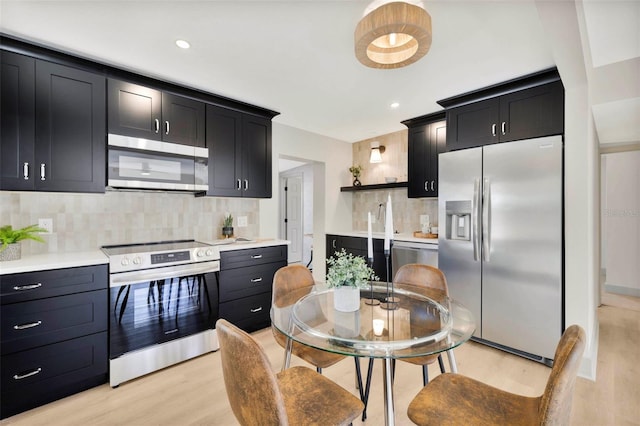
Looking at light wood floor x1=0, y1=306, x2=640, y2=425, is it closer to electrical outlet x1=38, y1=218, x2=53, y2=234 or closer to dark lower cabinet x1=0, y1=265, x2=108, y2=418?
dark lower cabinet x1=0, y1=265, x2=108, y2=418

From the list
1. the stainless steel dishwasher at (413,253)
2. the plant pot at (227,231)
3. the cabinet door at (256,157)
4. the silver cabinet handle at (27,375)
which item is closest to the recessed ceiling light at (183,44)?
the cabinet door at (256,157)

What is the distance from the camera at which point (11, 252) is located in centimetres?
200

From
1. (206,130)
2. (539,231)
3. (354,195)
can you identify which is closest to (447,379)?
(539,231)

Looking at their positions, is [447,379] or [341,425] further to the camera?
[447,379]

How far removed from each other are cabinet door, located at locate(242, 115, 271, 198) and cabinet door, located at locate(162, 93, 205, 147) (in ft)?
1.63

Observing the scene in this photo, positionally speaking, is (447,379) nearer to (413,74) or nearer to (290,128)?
(413,74)

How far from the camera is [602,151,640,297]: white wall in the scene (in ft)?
14.7

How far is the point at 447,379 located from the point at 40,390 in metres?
2.51

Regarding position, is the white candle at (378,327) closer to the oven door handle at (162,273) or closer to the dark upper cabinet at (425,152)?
the oven door handle at (162,273)

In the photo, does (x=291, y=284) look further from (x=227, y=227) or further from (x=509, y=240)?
(x=509, y=240)

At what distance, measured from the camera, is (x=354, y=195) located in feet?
16.6

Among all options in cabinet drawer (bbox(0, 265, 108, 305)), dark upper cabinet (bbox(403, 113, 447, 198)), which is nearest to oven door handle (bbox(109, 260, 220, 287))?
cabinet drawer (bbox(0, 265, 108, 305))

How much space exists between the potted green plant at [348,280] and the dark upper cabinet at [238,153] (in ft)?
6.38

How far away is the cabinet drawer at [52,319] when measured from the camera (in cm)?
181
